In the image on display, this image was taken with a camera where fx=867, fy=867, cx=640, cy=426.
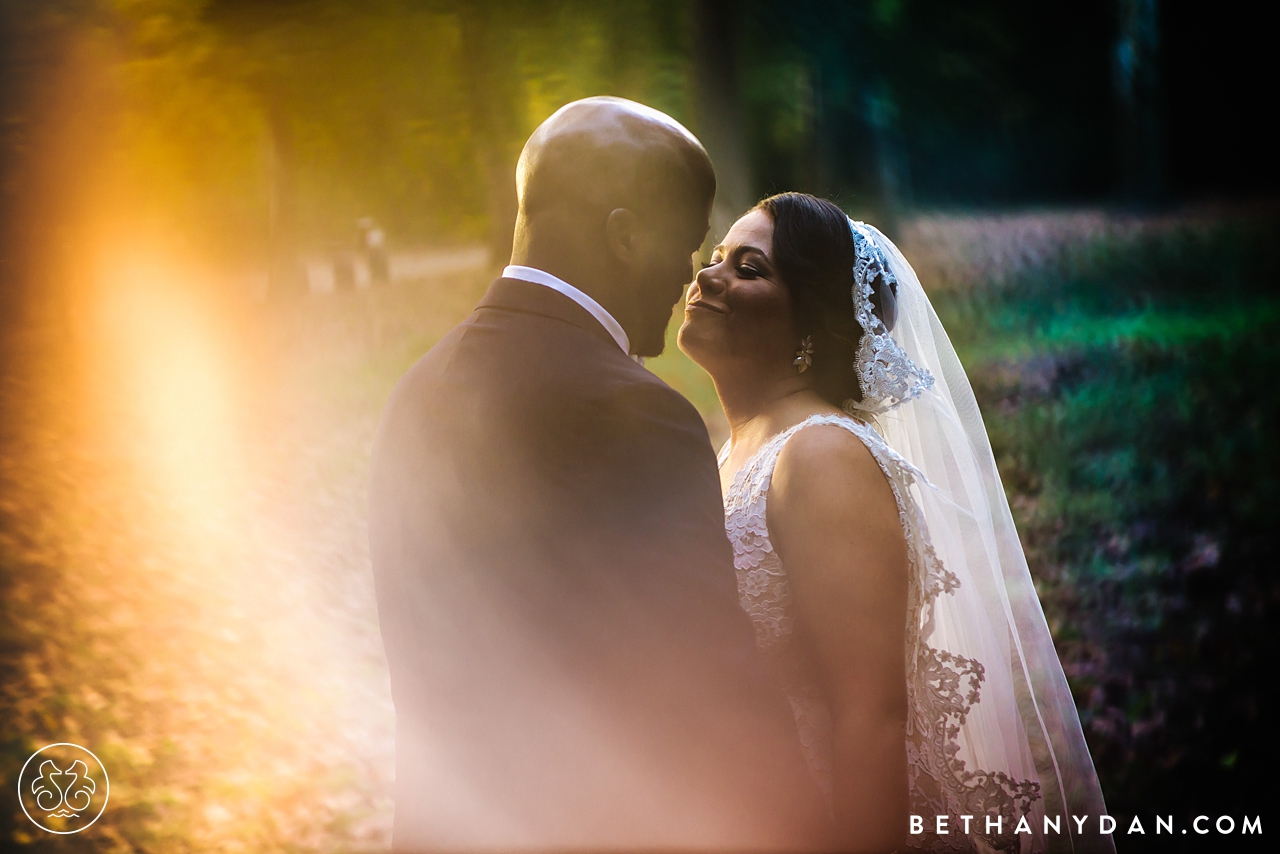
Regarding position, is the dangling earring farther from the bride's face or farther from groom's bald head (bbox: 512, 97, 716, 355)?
groom's bald head (bbox: 512, 97, 716, 355)

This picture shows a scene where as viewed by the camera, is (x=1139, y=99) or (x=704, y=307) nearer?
(x=704, y=307)

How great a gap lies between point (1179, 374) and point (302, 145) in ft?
28.7

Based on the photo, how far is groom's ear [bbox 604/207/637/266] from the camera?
1.79 m

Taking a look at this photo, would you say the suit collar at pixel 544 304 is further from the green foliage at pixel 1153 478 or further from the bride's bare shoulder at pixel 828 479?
the green foliage at pixel 1153 478

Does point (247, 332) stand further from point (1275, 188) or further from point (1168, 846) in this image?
point (1275, 188)

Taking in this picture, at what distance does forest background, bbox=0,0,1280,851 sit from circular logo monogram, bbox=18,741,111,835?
0.08 meters

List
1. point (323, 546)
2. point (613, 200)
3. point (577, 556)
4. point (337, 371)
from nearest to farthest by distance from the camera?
point (577, 556) → point (613, 200) → point (323, 546) → point (337, 371)

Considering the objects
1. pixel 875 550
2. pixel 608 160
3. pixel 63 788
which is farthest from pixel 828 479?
pixel 63 788

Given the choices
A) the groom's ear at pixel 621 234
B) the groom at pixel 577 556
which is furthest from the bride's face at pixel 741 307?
the groom's ear at pixel 621 234

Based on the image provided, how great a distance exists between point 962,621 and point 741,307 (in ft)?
4.15

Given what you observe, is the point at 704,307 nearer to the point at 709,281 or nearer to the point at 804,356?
the point at 709,281

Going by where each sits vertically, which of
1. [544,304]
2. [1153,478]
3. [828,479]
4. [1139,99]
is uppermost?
[544,304]

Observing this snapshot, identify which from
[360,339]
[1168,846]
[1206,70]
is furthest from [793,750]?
[1206,70]

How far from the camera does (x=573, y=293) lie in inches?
71.1
